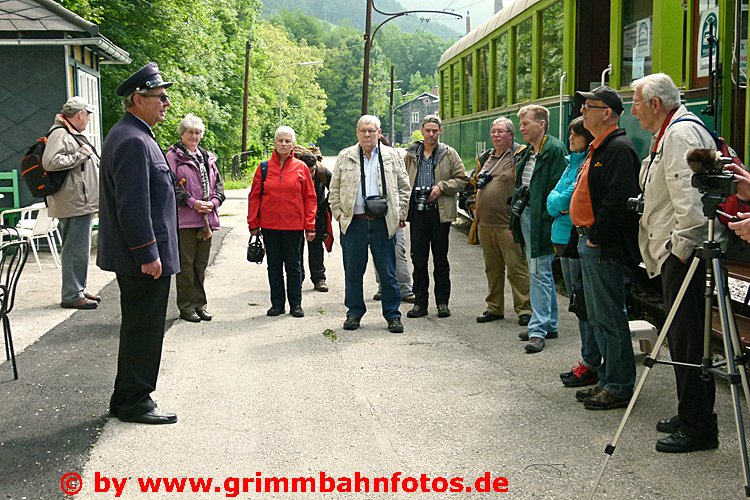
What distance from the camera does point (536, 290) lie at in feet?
26.7

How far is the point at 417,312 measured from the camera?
9.67 metres

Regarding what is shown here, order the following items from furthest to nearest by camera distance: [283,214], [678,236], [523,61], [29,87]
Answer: [29,87] < [523,61] < [283,214] < [678,236]

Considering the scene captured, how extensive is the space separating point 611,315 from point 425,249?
3.84m

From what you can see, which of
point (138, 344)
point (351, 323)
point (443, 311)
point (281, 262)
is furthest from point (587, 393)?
point (281, 262)

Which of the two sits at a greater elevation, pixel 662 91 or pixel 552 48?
pixel 552 48

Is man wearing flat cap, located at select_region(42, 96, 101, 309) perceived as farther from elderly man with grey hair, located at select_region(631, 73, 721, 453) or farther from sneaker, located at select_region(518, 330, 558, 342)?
elderly man with grey hair, located at select_region(631, 73, 721, 453)

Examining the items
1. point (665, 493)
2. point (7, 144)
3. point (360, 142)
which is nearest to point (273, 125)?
point (7, 144)

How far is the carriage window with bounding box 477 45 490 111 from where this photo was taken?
1600 centimetres

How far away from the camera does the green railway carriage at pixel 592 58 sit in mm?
7219

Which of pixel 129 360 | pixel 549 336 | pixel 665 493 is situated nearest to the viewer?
pixel 665 493

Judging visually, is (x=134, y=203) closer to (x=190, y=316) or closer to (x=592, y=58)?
(x=190, y=316)

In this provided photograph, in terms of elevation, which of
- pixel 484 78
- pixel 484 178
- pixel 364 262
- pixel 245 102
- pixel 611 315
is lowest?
pixel 611 315

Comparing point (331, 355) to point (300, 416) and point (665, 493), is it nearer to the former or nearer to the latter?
point (300, 416)

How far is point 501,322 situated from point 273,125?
66724mm
